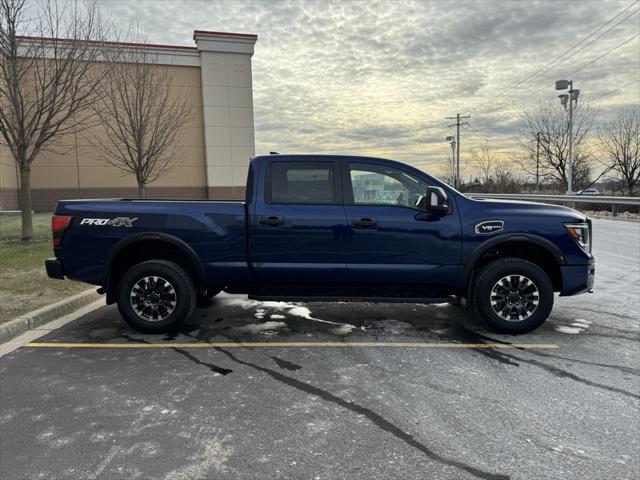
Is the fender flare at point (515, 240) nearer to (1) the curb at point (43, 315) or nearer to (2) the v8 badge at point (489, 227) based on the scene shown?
(2) the v8 badge at point (489, 227)

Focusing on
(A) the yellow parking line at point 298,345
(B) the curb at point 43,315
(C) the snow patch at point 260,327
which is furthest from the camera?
(C) the snow patch at point 260,327

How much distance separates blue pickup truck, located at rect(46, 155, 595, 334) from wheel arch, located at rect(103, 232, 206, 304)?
0.02 m

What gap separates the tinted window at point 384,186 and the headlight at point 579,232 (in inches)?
62.9

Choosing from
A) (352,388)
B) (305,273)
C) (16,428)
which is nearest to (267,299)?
(305,273)

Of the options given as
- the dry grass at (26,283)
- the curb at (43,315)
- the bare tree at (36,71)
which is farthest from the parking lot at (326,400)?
the bare tree at (36,71)

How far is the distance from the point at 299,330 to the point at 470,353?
1.87 m

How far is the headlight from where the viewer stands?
5070 mm

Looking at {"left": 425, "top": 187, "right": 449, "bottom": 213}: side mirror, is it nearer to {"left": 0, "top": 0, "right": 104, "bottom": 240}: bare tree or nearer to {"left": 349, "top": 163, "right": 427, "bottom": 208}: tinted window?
{"left": 349, "top": 163, "right": 427, "bottom": 208}: tinted window

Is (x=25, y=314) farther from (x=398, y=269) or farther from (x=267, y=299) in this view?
(x=398, y=269)

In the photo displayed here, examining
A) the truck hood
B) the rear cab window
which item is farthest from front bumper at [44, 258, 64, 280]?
the truck hood

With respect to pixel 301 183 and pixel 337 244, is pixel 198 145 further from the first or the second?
pixel 337 244

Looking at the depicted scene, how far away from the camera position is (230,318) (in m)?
5.92

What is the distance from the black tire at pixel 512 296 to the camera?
5.06 meters

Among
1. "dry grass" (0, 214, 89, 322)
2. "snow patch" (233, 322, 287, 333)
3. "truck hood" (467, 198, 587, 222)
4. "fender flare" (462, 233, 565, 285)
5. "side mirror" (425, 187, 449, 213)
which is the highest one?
"side mirror" (425, 187, 449, 213)
